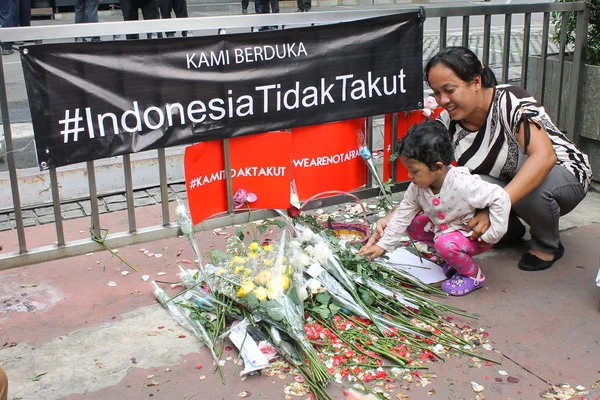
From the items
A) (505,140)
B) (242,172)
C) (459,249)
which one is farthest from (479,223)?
(242,172)

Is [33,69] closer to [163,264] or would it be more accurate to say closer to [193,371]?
[163,264]

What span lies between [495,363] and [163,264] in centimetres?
190

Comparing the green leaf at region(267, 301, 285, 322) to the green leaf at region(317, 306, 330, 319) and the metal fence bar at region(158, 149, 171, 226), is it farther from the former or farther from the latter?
the metal fence bar at region(158, 149, 171, 226)

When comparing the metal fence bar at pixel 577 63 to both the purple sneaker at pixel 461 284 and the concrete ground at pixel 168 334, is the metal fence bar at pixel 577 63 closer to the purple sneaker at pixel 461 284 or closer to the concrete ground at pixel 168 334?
the concrete ground at pixel 168 334

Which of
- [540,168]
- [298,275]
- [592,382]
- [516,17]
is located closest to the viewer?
[592,382]

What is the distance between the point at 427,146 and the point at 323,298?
0.85 m

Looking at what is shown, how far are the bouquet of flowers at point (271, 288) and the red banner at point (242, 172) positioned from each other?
0.58 meters

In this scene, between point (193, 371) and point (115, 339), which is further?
point (115, 339)

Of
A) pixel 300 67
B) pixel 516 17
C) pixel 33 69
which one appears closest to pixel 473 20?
pixel 516 17

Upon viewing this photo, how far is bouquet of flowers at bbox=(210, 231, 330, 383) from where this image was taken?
3012 millimetres

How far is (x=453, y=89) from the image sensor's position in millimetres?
3574

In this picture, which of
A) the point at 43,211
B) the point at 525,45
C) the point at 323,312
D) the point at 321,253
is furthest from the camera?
the point at 43,211

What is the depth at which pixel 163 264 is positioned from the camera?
4027 mm

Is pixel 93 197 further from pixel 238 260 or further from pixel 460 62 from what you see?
pixel 460 62
